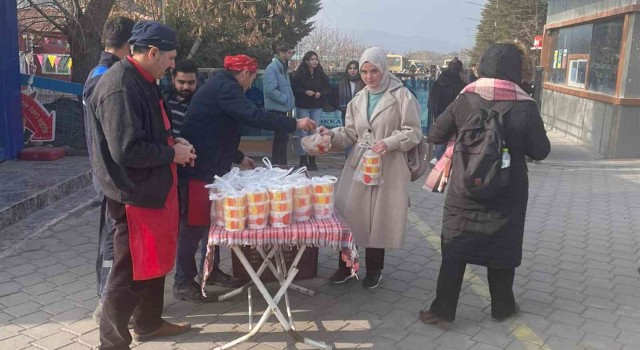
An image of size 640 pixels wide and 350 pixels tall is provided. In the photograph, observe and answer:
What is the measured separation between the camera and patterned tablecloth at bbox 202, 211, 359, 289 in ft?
10.9

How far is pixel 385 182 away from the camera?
13.9 feet

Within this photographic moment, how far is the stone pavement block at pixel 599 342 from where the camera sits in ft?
12.0

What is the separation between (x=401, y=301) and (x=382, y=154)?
43.9 inches

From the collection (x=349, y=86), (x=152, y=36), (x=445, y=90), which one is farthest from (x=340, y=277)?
(x=445, y=90)

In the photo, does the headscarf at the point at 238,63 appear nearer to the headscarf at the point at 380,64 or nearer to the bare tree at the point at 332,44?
the headscarf at the point at 380,64

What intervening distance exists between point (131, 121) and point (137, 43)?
1.49 ft

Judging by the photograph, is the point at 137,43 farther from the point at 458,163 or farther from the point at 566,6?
the point at 566,6

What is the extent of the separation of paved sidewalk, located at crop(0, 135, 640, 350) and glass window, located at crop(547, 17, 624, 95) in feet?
19.6

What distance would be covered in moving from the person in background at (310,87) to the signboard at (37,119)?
11.6 feet

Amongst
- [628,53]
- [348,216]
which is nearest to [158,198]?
[348,216]

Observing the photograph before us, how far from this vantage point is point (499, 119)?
11.7 feet

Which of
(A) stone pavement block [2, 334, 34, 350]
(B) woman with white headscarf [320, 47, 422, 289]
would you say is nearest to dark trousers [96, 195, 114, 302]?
(A) stone pavement block [2, 334, 34, 350]

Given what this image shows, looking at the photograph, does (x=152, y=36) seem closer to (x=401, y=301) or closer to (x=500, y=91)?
(x=500, y=91)

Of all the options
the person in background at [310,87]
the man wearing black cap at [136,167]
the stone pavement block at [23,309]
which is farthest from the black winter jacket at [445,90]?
the stone pavement block at [23,309]
